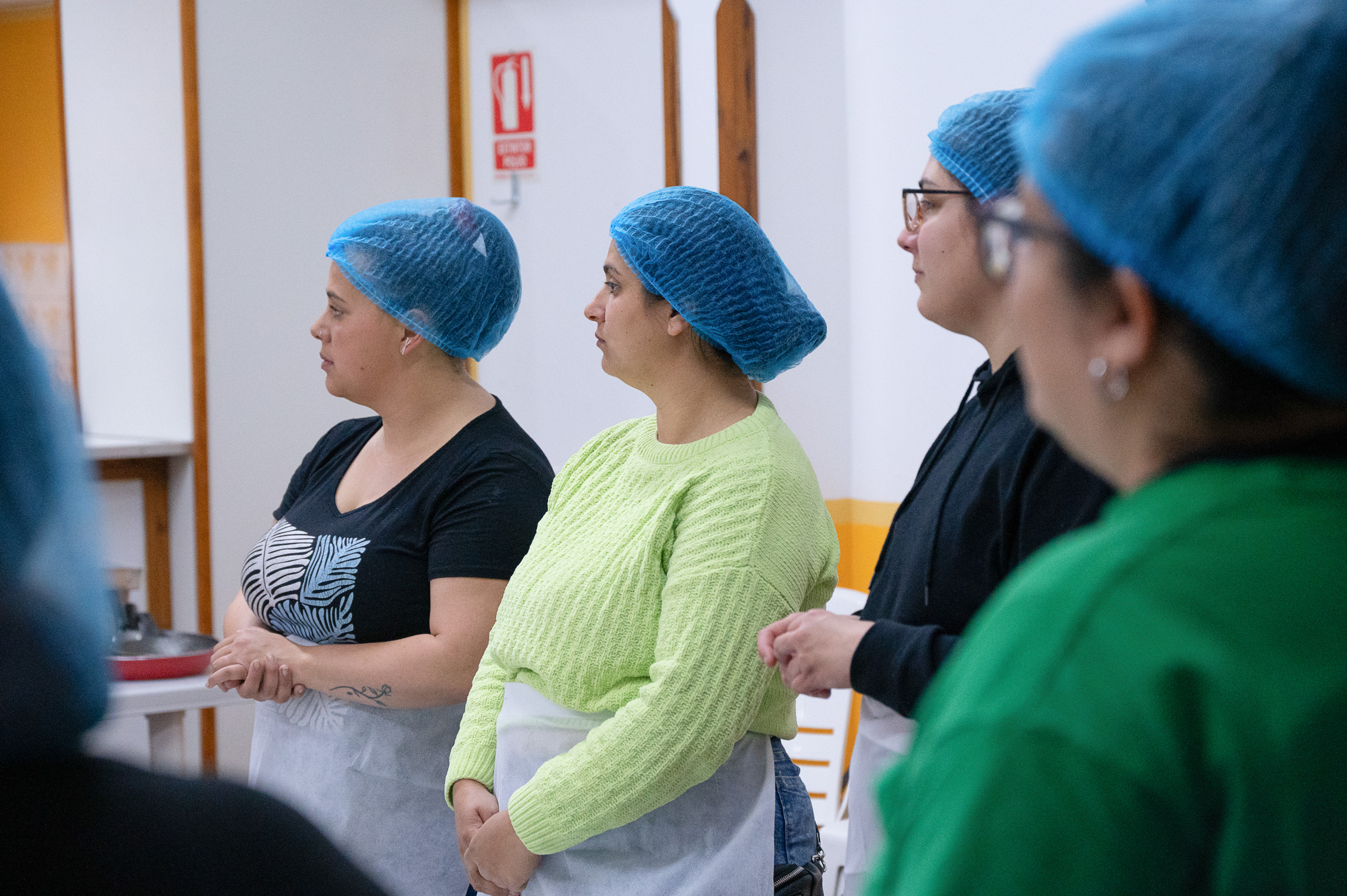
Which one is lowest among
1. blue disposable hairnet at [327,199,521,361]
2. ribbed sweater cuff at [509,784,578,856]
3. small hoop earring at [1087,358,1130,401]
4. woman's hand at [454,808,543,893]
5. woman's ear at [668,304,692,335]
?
woman's hand at [454,808,543,893]

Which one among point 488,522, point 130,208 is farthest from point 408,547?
point 130,208

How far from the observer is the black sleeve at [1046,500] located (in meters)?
1.24

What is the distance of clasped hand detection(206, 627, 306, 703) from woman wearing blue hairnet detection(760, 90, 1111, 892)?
941mm

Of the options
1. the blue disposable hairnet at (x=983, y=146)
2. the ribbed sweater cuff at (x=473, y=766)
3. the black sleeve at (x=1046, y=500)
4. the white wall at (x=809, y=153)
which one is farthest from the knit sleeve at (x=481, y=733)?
the white wall at (x=809, y=153)

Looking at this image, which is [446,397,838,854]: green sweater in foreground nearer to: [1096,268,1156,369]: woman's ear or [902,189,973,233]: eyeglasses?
[902,189,973,233]: eyeglasses

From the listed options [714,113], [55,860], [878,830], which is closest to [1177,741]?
[55,860]

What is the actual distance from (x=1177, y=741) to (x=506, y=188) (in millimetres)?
3943

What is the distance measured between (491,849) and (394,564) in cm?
51

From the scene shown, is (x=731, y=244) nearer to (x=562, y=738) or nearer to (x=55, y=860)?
(x=562, y=738)

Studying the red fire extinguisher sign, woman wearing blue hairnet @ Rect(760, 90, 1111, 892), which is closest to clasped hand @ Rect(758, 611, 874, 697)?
woman wearing blue hairnet @ Rect(760, 90, 1111, 892)

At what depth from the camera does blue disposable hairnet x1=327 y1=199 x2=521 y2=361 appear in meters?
2.14

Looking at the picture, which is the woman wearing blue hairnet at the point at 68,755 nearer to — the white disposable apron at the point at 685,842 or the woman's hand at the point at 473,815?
the white disposable apron at the point at 685,842

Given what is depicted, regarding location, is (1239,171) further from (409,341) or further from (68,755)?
(409,341)

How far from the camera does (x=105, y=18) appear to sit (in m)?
3.79
